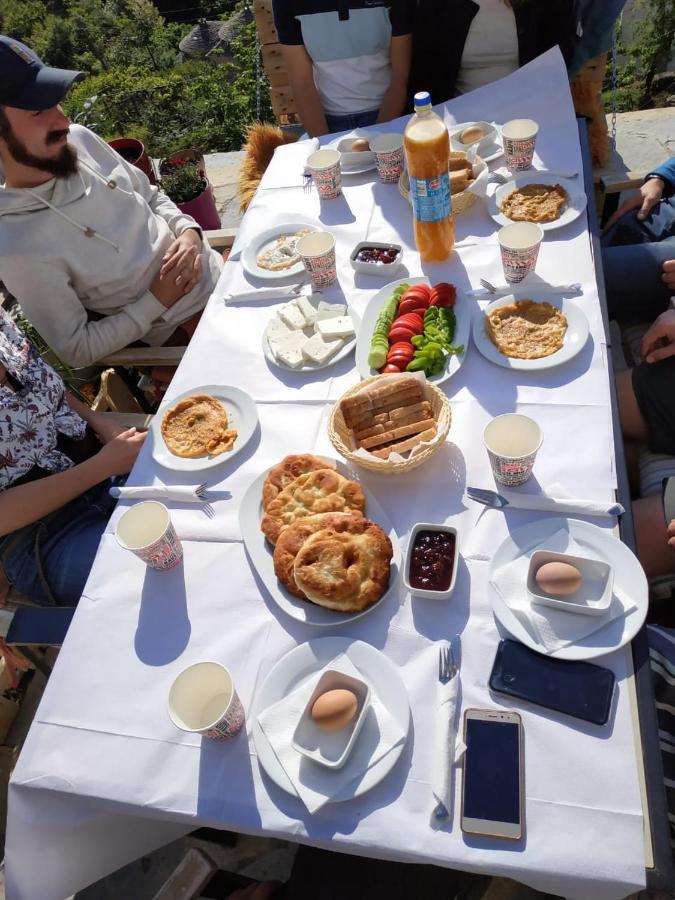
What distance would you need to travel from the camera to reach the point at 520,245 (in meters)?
1.97

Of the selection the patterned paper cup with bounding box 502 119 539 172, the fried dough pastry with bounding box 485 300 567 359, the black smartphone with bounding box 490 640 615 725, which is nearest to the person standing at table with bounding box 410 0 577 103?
the patterned paper cup with bounding box 502 119 539 172

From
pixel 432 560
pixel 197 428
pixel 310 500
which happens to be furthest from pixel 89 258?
pixel 432 560

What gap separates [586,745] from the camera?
1.21 m

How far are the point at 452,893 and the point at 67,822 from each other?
3.11ft

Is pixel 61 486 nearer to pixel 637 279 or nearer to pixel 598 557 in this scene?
pixel 598 557

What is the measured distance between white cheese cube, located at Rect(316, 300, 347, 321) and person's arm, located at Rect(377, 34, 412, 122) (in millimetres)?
1898

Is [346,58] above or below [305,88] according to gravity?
above

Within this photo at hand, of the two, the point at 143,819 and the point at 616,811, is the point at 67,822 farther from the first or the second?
the point at 616,811

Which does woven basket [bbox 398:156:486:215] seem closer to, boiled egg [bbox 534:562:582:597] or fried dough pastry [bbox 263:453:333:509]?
fried dough pastry [bbox 263:453:333:509]

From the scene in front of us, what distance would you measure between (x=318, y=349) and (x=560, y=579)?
1050mm

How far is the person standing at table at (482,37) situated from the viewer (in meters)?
3.02

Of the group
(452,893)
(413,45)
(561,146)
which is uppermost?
(413,45)

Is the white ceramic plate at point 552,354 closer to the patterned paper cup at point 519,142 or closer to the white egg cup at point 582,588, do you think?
the white egg cup at point 582,588

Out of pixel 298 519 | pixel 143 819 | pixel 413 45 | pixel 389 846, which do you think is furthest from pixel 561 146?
pixel 143 819
